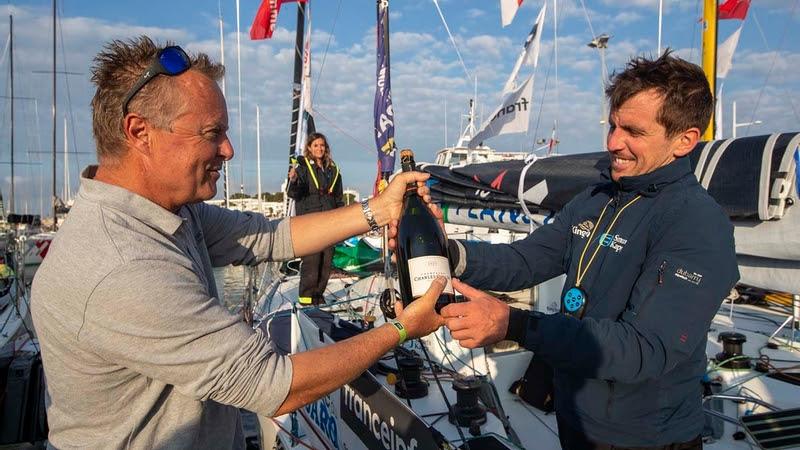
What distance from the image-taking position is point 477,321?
159 centimetres

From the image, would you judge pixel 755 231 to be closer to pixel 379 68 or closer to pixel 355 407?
pixel 355 407

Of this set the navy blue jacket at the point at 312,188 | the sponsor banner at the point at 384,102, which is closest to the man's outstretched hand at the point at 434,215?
the sponsor banner at the point at 384,102

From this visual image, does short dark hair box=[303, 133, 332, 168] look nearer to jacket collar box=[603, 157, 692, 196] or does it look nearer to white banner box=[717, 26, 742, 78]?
jacket collar box=[603, 157, 692, 196]

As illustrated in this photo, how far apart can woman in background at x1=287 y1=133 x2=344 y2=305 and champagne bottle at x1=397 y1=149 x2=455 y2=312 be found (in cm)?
358

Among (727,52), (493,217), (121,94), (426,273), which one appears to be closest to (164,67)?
(121,94)

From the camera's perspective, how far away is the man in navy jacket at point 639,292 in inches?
62.9

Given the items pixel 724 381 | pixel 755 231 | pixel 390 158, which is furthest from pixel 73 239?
pixel 390 158

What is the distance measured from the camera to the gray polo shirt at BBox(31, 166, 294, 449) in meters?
1.35

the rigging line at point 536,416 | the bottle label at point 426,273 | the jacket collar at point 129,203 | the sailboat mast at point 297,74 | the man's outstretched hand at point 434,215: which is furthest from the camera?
the sailboat mast at point 297,74

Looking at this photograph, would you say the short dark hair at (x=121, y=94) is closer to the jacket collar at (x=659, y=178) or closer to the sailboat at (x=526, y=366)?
the sailboat at (x=526, y=366)

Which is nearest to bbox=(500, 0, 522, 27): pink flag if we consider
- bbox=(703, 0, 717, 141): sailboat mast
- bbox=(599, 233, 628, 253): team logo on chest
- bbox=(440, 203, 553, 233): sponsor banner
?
bbox=(703, 0, 717, 141): sailboat mast

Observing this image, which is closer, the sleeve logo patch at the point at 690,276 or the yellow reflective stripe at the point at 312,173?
the sleeve logo patch at the point at 690,276

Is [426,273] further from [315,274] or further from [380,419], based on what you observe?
[315,274]

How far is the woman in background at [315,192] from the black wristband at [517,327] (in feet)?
14.6
